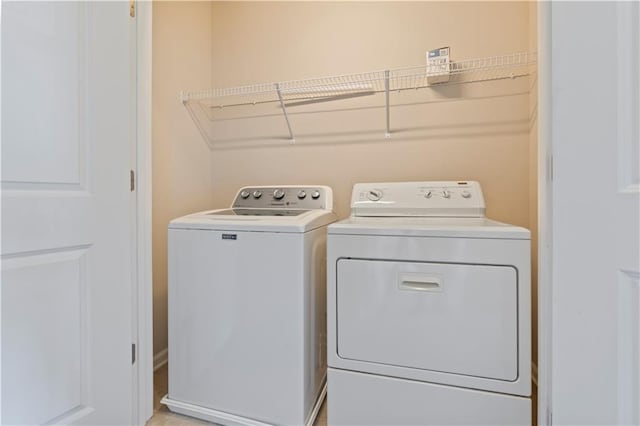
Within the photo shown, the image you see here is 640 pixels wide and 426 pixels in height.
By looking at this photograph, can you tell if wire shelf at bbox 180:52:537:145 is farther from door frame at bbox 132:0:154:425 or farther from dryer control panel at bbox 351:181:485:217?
door frame at bbox 132:0:154:425

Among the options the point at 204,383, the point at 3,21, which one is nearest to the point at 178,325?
the point at 204,383

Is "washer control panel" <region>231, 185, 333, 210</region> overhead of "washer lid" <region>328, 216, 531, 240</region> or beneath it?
overhead

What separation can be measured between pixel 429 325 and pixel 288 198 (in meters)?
1.01

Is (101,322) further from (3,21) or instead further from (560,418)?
(560,418)

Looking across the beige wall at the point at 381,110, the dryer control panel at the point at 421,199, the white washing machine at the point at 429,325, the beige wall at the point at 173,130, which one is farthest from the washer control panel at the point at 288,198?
the white washing machine at the point at 429,325

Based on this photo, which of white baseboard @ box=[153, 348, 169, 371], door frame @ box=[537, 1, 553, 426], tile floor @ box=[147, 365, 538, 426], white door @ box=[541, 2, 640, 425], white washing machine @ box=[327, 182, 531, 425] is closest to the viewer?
white door @ box=[541, 2, 640, 425]

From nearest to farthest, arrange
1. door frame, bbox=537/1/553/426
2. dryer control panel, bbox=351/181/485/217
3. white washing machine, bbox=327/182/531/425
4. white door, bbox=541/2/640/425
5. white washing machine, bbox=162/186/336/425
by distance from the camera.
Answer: white door, bbox=541/2/640/425 < door frame, bbox=537/1/553/426 < white washing machine, bbox=327/182/531/425 < white washing machine, bbox=162/186/336/425 < dryer control panel, bbox=351/181/485/217

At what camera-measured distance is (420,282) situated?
3.71 feet

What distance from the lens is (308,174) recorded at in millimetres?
2072

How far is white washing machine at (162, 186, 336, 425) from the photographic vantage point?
1262mm

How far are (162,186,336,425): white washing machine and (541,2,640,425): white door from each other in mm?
855

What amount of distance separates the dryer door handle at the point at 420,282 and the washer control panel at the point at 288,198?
2.29 ft

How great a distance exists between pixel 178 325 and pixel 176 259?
305mm

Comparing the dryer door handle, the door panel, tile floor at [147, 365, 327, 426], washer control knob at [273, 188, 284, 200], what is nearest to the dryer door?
the dryer door handle
